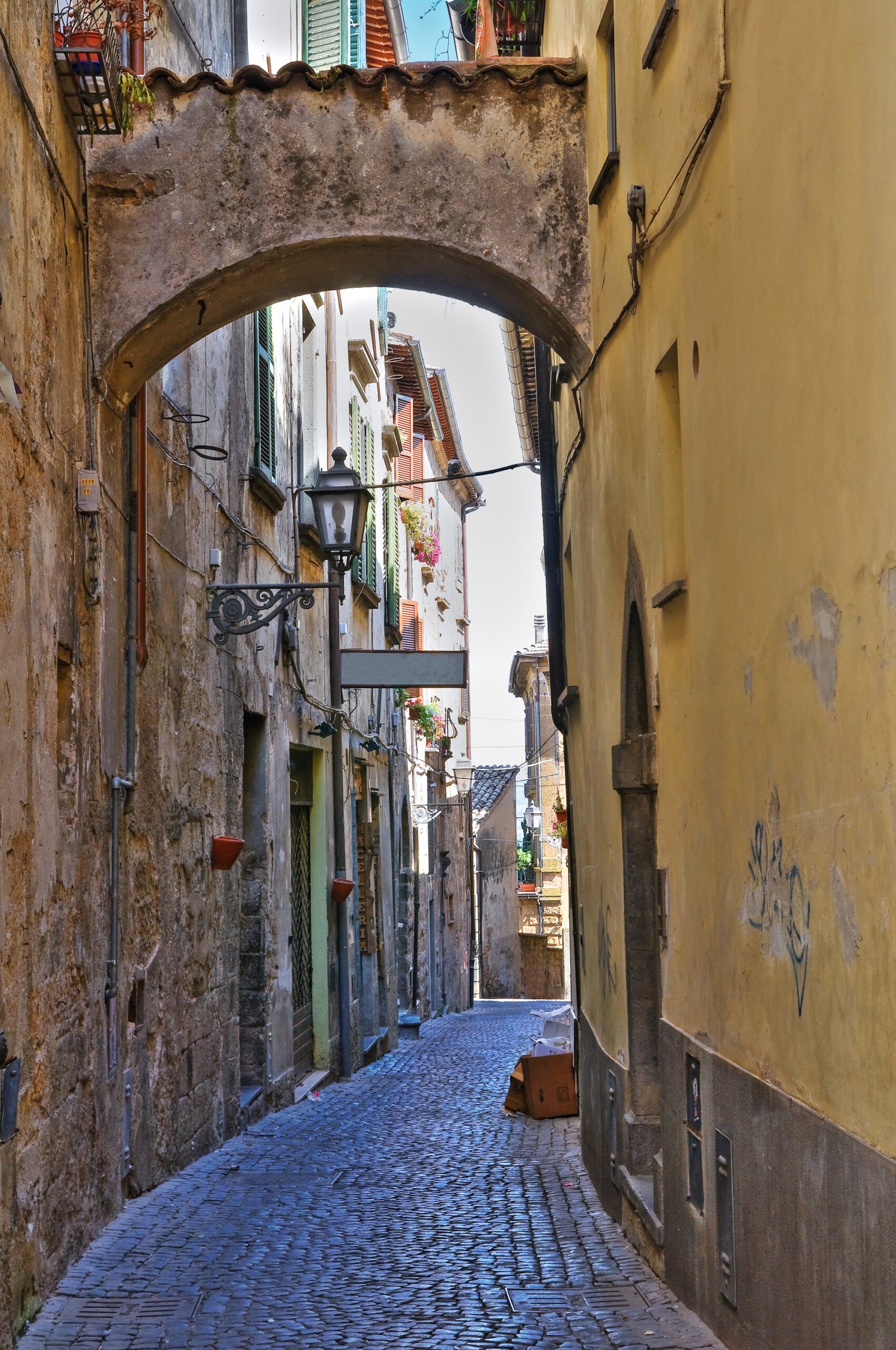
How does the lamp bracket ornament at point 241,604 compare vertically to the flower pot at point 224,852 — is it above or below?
above

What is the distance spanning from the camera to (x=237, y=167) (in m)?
7.75

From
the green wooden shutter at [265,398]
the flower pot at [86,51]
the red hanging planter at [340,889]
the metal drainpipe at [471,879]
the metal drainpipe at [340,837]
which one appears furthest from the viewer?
the metal drainpipe at [471,879]

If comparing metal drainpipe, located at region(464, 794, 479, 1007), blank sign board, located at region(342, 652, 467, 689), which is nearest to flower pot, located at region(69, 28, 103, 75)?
blank sign board, located at region(342, 652, 467, 689)

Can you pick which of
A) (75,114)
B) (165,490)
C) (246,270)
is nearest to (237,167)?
(246,270)

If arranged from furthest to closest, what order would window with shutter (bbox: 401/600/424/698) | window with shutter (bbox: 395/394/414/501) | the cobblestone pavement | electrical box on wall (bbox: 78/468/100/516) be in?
window with shutter (bbox: 395/394/414/501) → window with shutter (bbox: 401/600/424/698) → electrical box on wall (bbox: 78/468/100/516) → the cobblestone pavement

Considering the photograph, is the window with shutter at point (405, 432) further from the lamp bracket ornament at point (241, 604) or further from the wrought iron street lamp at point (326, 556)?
the lamp bracket ornament at point (241, 604)

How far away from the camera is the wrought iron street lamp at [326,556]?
9.66 m

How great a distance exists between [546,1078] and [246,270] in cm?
650

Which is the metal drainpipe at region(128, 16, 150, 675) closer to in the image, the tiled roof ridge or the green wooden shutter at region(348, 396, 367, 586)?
the tiled roof ridge

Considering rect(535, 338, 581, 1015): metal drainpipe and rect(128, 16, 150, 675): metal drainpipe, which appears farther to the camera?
rect(535, 338, 581, 1015): metal drainpipe

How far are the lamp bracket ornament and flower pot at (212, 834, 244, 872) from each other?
127 cm

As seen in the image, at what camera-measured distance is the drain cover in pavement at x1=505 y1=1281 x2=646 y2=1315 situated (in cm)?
550

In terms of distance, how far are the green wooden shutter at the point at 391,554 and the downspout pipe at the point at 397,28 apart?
552 centimetres

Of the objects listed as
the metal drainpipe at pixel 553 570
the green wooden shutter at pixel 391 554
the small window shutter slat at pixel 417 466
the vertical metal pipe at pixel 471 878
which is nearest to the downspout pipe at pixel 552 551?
the metal drainpipe at pixel 553 570
